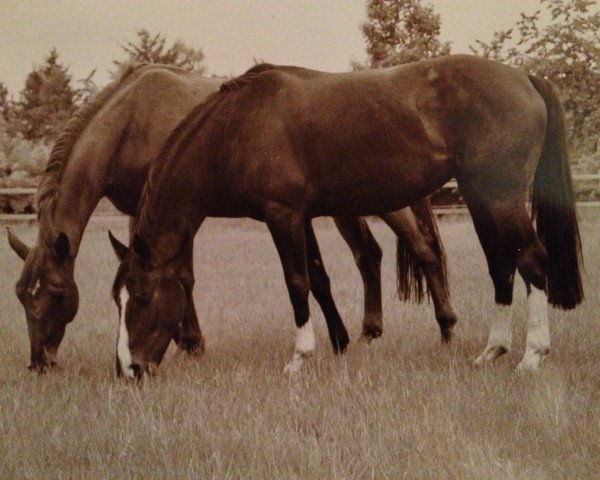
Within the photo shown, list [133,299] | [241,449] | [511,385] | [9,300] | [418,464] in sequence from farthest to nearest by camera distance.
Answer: [9,300], [133,299], [511,385], [241,449], [418,464]

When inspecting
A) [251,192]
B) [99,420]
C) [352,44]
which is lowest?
[99,420]

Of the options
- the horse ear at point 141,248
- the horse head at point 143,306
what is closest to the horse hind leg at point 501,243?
the horse head at point 143,306

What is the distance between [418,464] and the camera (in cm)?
274

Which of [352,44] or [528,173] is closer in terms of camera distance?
[528,173]

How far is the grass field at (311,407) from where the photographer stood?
2789mm

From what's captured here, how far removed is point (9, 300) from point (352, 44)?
14.9 feet

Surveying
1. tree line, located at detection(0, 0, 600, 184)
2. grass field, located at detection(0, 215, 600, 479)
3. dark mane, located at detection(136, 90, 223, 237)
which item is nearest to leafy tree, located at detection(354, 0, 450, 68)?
tree line, located at detection(0, 0, 600, 184)

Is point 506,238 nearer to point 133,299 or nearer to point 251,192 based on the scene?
point 251,192

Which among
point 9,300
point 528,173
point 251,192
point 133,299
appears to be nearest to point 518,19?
point 528,173

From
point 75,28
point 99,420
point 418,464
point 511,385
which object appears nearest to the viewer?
point 418,464

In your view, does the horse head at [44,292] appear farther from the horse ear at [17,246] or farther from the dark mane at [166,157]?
the dark mane at [166,157]

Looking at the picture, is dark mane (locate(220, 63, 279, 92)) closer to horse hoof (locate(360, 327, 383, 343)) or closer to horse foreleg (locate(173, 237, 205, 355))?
horse foreleg (locate(173, 237, 205, 355))

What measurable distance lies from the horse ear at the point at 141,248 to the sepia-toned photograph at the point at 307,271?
0.01 metres

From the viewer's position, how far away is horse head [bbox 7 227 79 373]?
465 cm
